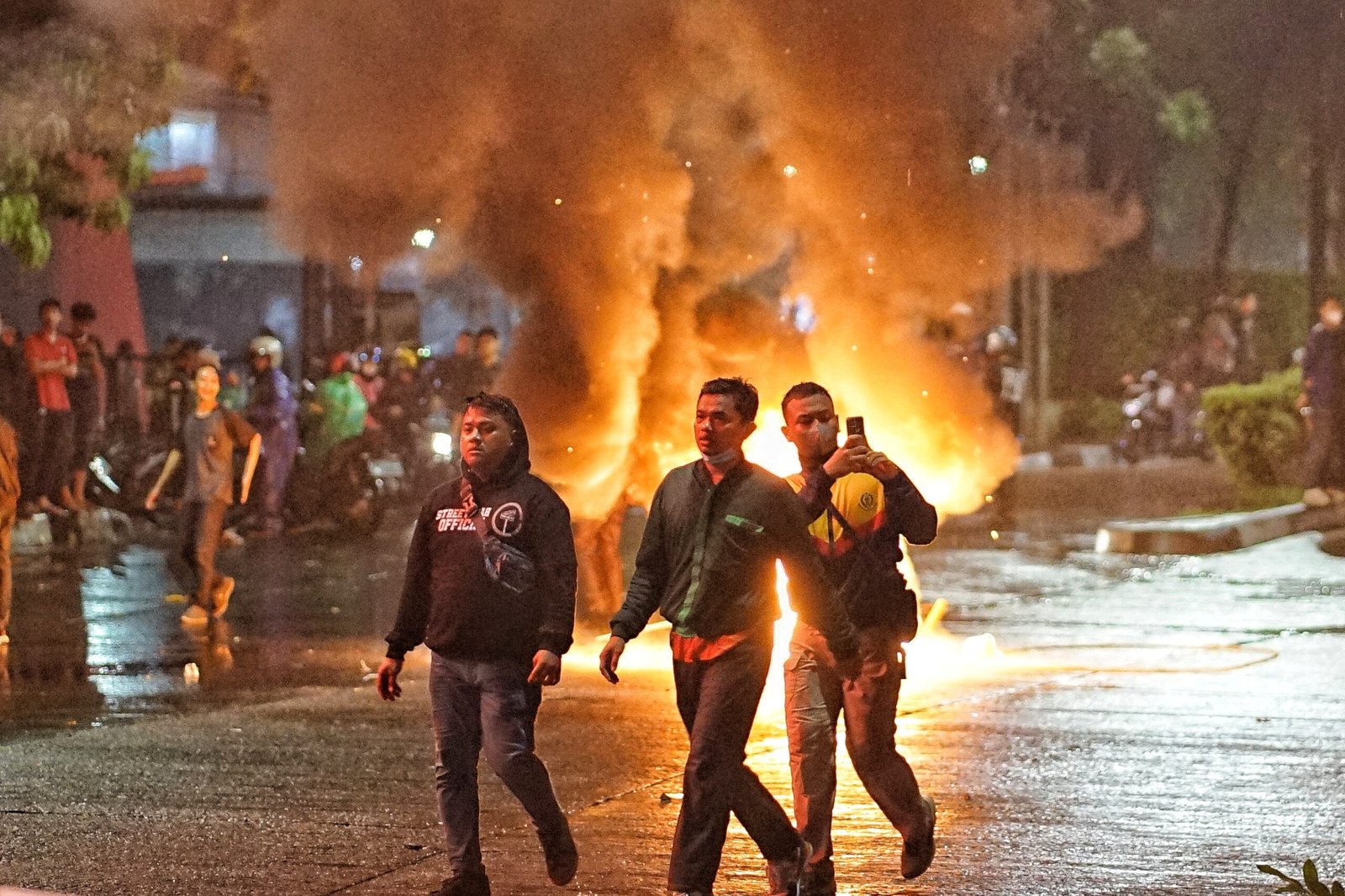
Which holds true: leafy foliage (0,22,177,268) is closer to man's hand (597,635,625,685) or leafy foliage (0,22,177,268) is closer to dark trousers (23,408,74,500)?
dark trousers (23,408,74,500)

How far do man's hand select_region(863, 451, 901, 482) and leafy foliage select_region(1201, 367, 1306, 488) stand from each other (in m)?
15.6

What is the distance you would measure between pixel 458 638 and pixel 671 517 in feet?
2.30

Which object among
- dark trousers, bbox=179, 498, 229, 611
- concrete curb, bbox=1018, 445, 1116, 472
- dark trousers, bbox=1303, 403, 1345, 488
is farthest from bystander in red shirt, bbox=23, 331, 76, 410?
concrete curb, bbox=1018, 445, 1116, 472

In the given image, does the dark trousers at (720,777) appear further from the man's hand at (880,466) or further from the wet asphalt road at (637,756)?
the man's hand at (880,466)

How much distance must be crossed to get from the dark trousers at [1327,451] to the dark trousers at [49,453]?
1116 cm

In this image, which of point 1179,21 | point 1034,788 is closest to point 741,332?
point 1034,788

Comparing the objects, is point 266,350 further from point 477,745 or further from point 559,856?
point 559,856

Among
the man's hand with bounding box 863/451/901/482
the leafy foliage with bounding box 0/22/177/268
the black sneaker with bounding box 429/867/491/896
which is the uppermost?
the leafy foliage with bounding box 0/22/177/268

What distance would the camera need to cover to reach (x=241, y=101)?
23.9m

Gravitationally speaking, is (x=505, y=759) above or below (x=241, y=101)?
below

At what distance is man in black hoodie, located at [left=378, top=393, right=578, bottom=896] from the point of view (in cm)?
621

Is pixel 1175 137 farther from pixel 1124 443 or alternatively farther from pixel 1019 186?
pixel 1019 186

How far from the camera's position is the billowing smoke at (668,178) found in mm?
12359

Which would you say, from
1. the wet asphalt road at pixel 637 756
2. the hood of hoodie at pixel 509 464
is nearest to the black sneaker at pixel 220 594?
the wet asphalt road at pixel 637 756
